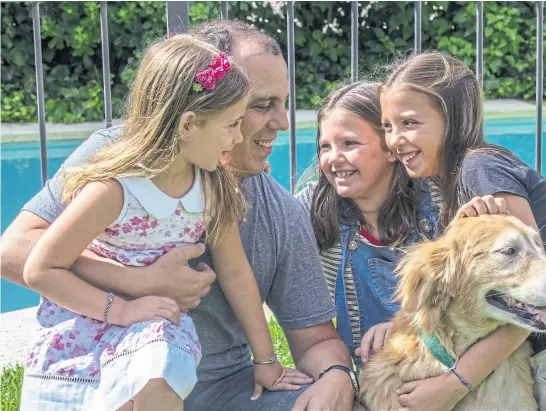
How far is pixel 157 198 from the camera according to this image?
9.77ft

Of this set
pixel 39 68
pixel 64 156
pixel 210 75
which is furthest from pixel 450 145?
pixel 64 156

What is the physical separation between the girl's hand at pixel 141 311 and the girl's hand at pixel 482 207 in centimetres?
111

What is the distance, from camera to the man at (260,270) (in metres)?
3.18

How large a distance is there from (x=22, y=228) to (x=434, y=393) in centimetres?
161

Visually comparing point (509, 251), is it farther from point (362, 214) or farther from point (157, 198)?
point (157, 198)

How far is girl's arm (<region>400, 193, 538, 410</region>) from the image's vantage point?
3113 millimetres

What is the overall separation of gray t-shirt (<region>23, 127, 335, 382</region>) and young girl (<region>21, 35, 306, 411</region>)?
31 cm

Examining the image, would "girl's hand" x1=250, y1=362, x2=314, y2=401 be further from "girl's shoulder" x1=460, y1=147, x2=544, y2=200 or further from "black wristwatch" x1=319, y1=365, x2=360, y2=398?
"girl's shoulder" x1=460, y1=147, x2=544, y2=200

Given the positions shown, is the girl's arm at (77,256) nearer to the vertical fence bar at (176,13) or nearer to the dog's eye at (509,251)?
the dog's eye at (509,251)

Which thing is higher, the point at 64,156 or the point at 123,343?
the point at 123,343

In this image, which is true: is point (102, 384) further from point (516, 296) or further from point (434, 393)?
point (516, 296)

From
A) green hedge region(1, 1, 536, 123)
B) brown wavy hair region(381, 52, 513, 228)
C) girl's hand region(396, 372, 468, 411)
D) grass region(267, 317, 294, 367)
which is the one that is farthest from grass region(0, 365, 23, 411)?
green hedge region(1, 1, 536, 123)

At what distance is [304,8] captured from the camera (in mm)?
12492

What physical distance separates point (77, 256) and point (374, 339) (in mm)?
1251
